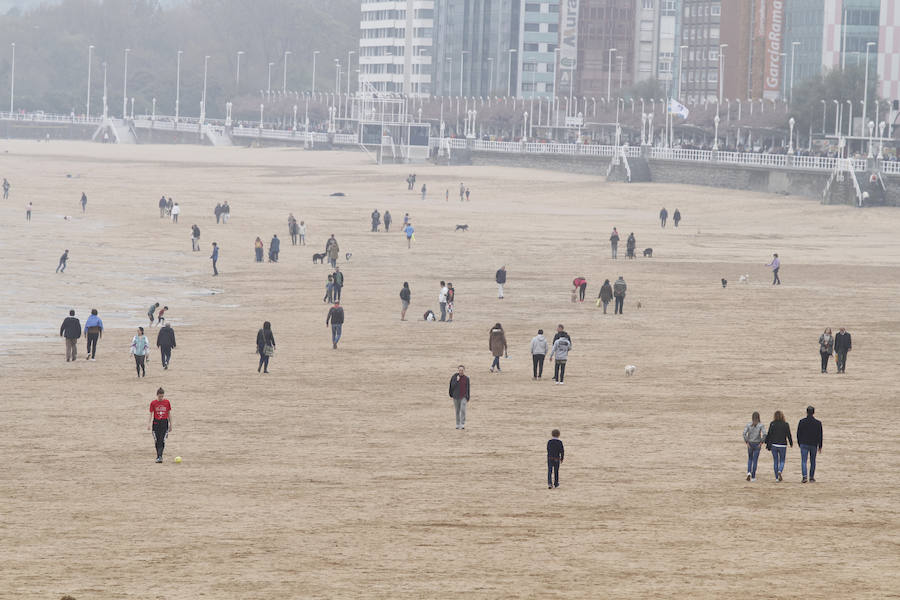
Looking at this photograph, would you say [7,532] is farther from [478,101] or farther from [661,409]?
[478,101]

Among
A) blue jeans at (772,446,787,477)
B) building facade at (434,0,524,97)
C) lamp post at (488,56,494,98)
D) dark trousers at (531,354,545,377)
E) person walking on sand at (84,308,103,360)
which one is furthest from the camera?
lamp post at (488,56,494,98)

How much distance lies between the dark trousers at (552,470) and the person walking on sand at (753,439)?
8.19 feet

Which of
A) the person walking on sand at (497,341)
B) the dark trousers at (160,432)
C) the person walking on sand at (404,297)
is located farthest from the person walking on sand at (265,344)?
the person walking on sand at (404,297)

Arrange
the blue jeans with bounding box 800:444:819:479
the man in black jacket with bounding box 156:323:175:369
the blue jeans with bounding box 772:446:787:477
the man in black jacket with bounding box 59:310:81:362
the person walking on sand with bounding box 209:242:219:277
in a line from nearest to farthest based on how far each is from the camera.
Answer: the blue jeans with bounding box 800:444:819:479
the blue jeans with bounding box 772:446:787:477
the man in black jacket with bounding box 156:323:175:369
the man in black jacket with bounding box 59:310:81:362
the person walking on sand with bounding box 209:242:219:277

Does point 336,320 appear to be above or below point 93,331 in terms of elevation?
above

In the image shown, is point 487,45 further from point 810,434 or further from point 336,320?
point 810,434

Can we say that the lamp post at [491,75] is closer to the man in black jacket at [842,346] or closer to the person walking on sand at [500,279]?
the person walking on sand at [500,279]

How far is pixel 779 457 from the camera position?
20.9 m

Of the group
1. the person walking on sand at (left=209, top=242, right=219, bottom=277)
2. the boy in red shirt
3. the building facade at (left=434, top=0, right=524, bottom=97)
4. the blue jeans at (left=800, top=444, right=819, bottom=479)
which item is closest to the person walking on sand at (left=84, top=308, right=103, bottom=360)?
the boy in red shirt

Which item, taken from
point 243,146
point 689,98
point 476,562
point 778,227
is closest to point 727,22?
point 689,98

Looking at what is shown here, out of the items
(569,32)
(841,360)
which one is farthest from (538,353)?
(569,32)

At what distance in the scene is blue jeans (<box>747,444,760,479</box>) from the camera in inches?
816

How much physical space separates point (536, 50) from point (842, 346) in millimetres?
168078

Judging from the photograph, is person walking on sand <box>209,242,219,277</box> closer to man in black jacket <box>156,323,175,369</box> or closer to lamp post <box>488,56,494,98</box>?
man in black jacket <box>156,323,175,369</box>
